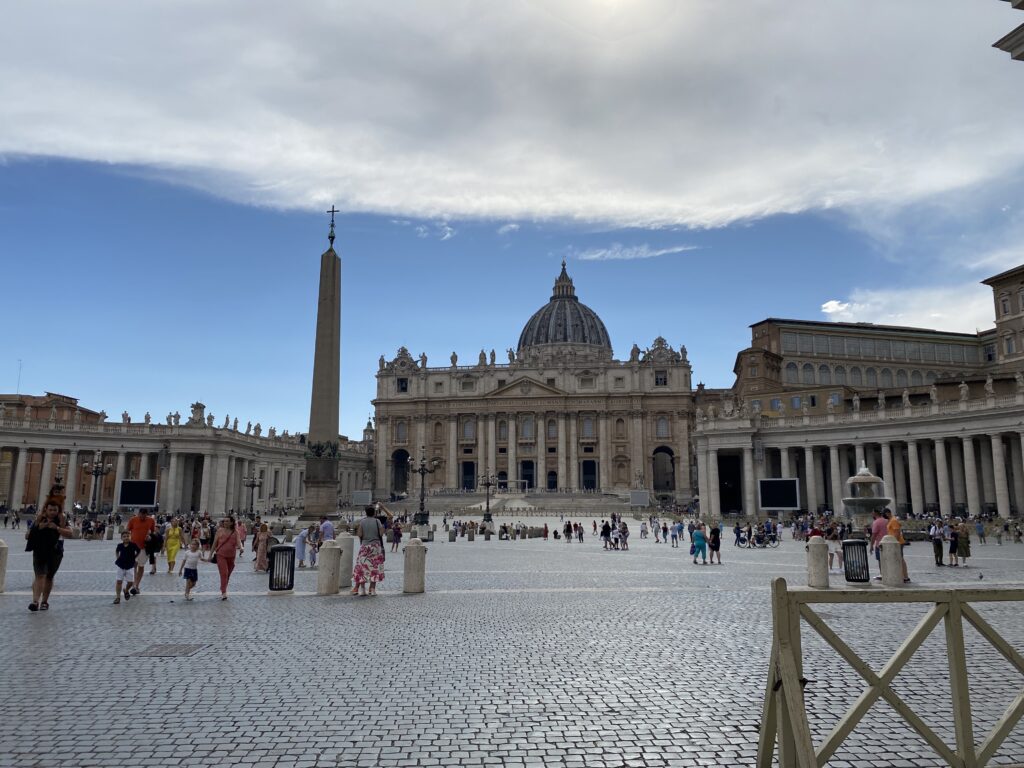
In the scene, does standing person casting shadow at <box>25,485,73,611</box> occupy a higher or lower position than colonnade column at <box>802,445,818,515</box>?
lower

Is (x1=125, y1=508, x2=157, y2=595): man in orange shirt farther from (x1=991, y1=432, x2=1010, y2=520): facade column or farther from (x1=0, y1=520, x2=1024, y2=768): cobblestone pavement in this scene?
(x1=991, y1=432, x2=1010, y2=520): facade column

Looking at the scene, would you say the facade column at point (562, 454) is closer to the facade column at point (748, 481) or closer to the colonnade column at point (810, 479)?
the facade column at point (748, 481)

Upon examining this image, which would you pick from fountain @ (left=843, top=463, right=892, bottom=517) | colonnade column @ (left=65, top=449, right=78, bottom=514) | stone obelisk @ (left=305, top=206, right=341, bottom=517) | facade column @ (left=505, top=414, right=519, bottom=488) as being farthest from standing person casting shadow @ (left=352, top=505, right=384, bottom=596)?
facade column @ (left=505, top=414, right=519, bottom=488)

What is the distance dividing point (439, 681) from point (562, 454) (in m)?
87.7

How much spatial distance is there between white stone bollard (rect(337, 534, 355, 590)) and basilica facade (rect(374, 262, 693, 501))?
74.1 metres

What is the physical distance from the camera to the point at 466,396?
97.9 meters

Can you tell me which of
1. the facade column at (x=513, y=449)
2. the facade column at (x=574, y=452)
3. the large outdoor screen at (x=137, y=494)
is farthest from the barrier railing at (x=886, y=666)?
the facade column at (x=513, y=449)

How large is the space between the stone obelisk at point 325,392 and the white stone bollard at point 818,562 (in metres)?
17.5

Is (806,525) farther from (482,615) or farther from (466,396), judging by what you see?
(466,396)

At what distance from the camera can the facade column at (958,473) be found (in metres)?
49.5

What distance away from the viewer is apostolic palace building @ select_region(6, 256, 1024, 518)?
164 feet

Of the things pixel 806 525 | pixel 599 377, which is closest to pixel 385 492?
pixel 599 377

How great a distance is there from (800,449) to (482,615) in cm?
5194

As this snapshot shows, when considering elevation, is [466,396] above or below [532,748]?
above
